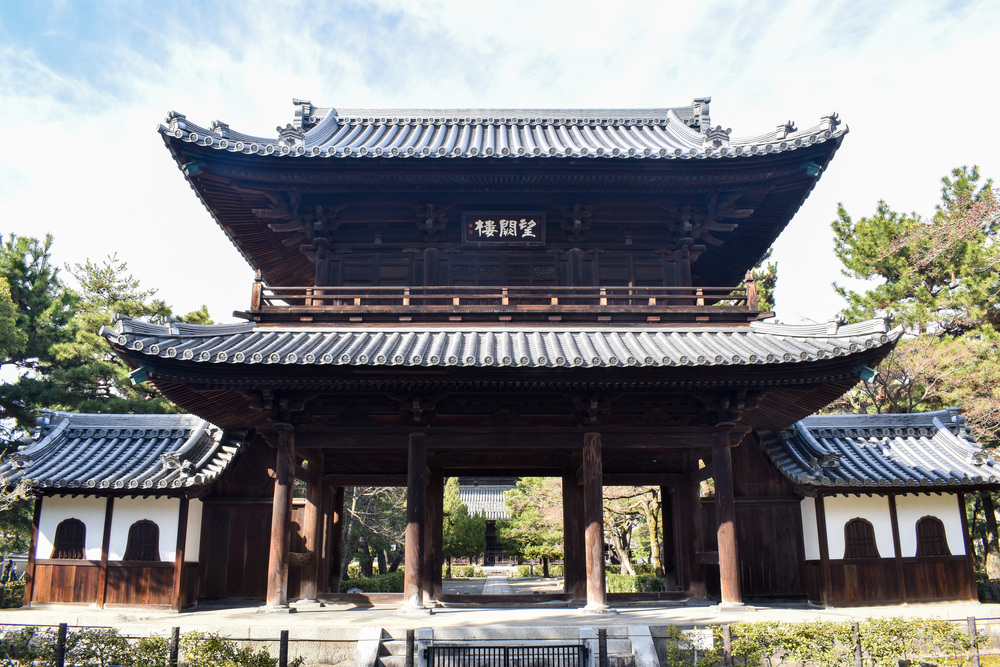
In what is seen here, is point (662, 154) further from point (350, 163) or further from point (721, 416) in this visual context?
point (350, 163)

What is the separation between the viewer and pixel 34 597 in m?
14.0

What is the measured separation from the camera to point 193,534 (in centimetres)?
1434

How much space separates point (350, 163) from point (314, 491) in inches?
264

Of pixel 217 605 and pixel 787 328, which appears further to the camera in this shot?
pixel 217 605

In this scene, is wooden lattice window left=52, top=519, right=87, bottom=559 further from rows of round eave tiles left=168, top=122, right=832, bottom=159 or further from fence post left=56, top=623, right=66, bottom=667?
rows of round eave tiles left=168, top=122, right=832, bottom=159

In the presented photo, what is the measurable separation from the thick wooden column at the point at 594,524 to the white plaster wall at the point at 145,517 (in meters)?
8.40

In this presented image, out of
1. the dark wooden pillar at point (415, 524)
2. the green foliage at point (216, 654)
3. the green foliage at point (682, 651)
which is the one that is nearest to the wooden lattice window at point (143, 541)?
the dark wooden pillar at point (415, 524)

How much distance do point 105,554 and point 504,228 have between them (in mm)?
10567

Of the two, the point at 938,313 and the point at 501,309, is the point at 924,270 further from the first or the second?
the point at 501,309

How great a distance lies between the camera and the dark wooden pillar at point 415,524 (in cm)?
1183

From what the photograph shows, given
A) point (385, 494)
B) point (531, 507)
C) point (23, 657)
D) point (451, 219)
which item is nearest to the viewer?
point (23, 657)

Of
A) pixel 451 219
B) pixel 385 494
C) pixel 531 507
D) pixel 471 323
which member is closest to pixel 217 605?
pixel 471 323

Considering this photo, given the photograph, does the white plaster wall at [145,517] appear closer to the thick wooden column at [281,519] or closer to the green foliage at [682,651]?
the thick wooden column at [281,519]

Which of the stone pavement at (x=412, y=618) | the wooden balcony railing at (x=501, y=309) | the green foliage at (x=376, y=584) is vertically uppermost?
the wooden balcony railing at (x=501, y=309)
